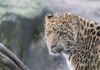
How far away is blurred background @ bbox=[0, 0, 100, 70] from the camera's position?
11.5 meters

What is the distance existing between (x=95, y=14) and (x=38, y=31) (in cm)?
184

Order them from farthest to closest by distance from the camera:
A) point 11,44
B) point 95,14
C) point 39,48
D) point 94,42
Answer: point 95,14 < point 39,48 < point 11,44 < point 94,42

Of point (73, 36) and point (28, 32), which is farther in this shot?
point (28, 32)

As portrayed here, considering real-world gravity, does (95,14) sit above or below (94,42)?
below

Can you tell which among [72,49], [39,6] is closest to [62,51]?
[72,49]

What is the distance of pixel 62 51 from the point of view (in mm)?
6633

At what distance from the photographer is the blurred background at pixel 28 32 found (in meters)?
11.5

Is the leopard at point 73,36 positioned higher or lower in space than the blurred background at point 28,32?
higher

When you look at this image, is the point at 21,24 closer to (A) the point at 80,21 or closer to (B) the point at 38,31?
(B) the point at 38,31

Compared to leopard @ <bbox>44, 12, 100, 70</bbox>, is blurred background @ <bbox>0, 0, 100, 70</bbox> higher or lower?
lower

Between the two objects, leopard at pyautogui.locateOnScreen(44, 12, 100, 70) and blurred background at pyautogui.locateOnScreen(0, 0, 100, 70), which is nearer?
leopard at pyautogui.locateOnScreen(44, 12, 100, 70)

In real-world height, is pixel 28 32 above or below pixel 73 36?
below

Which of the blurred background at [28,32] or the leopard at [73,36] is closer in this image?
the leopard at [73,36]

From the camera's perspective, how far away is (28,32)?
12.0 metres
